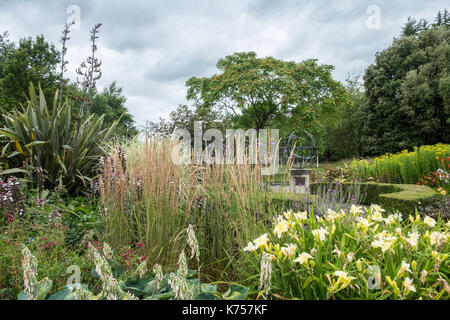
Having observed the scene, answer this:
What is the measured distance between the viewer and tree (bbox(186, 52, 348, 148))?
1576 cm

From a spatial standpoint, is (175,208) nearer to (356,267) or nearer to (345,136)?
(356,267)

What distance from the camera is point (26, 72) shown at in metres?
17.3

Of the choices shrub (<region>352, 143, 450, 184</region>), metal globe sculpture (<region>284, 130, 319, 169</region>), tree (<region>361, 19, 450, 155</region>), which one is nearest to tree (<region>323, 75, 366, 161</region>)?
tree (<region>361, 19, 450, 155</region>)

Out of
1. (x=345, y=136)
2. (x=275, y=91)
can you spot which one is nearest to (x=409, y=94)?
(x=345, y=136)

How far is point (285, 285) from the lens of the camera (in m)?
1.57

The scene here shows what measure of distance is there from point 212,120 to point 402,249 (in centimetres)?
1832

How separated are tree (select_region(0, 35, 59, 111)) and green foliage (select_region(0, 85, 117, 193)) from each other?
13.6 m

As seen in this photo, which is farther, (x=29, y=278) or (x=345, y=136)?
(x=345, y=136)

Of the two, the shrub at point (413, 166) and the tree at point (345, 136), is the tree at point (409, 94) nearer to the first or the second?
the tree at point (345, 136)

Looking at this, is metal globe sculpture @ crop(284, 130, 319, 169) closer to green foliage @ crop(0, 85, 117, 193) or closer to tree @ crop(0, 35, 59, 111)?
green foliage @ crop(0, 85, 117, 193)

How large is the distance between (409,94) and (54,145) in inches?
799
